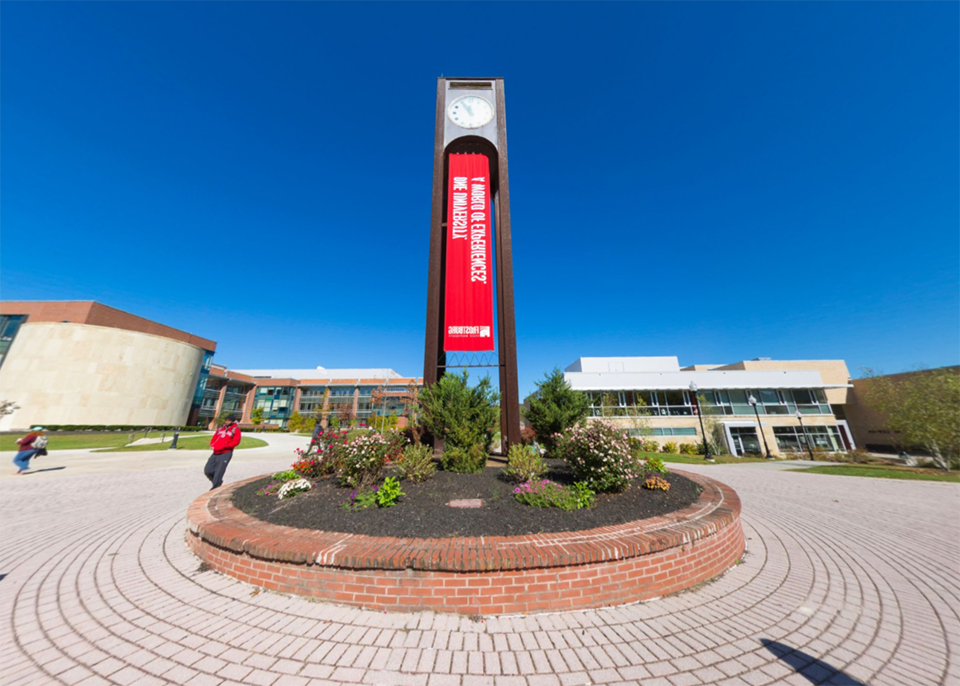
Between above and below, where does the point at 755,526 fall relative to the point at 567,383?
below

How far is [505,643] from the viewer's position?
2.80 meters

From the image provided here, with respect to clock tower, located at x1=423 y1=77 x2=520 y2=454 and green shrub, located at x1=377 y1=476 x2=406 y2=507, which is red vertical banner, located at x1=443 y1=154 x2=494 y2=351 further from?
green shrub, located at x1=377 y1=476 x2=406 y2=507

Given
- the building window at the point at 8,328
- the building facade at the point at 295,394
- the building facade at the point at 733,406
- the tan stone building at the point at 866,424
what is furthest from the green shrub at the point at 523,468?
the building window at the point at 8,328

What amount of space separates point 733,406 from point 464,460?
105ft

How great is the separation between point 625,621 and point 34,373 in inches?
2357

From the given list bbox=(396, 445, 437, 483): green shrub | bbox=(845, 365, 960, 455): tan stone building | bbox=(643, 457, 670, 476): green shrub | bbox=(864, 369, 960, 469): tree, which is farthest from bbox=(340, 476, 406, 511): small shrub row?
bbox=(845, 365, 960, 455): tan stone building

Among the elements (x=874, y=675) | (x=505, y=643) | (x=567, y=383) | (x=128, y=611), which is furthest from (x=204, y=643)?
(x=567, y=383)

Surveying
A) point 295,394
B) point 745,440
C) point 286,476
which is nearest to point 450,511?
point 286,476

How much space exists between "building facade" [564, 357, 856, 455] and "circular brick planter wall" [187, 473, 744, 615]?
79.5 ft

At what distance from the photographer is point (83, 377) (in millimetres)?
36375

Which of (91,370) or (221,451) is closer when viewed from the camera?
(221,451)

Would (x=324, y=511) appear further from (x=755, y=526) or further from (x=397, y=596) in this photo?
(x=755, y=526)

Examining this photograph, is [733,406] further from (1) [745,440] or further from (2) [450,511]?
(2) [450,511]

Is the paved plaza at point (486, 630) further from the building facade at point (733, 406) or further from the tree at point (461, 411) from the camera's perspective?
the building facade at point (733, 406)
